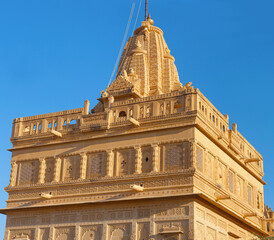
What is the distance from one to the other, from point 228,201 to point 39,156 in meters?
9.00

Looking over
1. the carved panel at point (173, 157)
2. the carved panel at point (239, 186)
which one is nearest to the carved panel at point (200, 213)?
the carved panel at point (173, 157)

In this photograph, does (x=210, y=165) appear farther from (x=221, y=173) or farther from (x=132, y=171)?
(x=132, y=171)

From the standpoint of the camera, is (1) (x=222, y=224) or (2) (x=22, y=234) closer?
(1) (x=222, y=224)

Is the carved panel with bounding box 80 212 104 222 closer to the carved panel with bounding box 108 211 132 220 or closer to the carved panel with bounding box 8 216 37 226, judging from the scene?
the carved panel with bounding box 108 211 132 220

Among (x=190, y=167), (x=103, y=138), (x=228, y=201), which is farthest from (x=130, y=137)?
(x=228, y=201)

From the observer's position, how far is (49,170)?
25.2 metres

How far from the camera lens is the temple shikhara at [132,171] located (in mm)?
21922

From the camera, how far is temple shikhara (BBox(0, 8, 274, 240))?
Result: 71.9 feet

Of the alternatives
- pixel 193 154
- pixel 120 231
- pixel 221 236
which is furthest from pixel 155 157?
pixel 221 236

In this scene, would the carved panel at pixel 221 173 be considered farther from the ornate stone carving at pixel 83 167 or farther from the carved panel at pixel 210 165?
the ornate stone carving at pixel 83 167

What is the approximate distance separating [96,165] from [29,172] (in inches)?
143

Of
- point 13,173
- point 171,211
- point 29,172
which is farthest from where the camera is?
point 13,173

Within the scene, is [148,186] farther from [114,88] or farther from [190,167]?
[114,88]

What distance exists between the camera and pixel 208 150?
2341 cm
